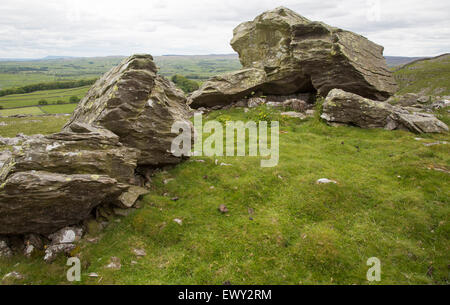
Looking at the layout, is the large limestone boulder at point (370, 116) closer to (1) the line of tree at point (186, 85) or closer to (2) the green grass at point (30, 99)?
(1) the line of tree at point (186, 85)

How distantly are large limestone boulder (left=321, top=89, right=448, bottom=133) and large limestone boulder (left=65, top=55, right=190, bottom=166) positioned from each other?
15311 millimetres

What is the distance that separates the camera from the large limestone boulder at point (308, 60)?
27.2 metres

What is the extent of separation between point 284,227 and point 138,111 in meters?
10.9

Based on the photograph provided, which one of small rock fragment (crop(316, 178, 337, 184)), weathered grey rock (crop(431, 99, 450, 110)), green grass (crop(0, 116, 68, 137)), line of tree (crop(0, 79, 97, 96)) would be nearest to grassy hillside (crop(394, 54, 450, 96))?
weathered grey rock (crop(431, 99, 450, 110))

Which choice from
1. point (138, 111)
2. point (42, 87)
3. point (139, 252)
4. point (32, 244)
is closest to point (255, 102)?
point (138, 111)

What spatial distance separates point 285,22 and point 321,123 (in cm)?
1471

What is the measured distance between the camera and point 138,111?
1570 centimetres

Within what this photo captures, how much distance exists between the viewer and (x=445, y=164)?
54.5 feet

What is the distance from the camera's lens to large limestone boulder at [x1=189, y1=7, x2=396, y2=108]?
89.4 ft

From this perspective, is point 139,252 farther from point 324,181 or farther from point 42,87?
point 42,87

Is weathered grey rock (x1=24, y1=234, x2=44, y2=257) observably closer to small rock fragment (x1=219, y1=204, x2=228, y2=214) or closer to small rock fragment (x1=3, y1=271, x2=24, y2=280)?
small rock fragment (x1=3, y1=271, x2=24, y2=280)

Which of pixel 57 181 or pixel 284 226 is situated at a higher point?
pixel 57 181

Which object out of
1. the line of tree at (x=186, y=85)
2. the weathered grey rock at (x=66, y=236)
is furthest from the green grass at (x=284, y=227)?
the line of tree at (x=186, y=85)
